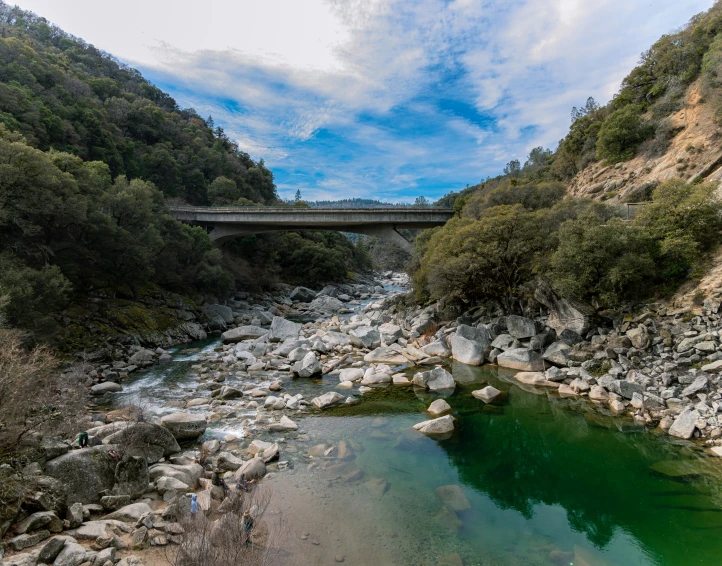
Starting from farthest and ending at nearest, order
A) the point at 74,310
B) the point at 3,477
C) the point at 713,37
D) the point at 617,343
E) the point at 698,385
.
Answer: the point at 713,37, the point at 74,310, the point at 617,343, the point at 698,385, the point at 3,477

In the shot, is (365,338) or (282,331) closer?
(365,338)

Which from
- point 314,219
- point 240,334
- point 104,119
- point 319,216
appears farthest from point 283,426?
point 104,119

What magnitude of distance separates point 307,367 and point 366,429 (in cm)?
622

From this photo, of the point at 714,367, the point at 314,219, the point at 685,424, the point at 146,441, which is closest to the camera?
the point at 146,441

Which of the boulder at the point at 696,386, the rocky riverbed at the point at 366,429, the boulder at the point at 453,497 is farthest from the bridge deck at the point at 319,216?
the boulder at the point at 453,497

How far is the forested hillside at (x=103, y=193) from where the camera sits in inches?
714

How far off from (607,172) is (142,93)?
75847 mm

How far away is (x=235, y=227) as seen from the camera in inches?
1720

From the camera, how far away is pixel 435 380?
16.4 metres

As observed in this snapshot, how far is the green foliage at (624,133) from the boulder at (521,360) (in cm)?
2323

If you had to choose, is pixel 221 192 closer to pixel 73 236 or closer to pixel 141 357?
pixel 73 236

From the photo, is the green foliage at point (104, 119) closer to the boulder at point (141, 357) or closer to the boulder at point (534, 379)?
the boulder at point (141, 357)

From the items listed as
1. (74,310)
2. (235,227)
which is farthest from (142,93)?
(74,310)

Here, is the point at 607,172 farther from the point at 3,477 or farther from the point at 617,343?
the point at 3,477
